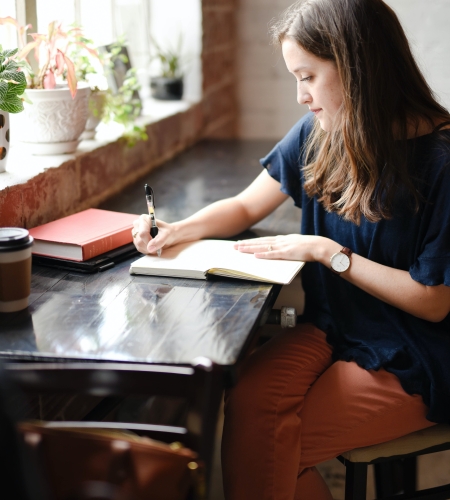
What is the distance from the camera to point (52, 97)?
5.71 feet

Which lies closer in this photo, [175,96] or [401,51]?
[401,51]

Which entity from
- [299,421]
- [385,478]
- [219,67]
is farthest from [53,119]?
[219,67]

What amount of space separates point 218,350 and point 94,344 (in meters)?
0.21

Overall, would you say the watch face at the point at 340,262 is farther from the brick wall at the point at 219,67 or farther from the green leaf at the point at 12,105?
the brick wall at the point at 219,67

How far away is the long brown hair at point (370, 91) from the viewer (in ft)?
4.43

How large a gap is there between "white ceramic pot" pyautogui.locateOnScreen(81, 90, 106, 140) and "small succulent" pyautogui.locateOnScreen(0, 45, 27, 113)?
2.01 ft

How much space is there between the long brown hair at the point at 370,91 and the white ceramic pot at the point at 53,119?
2.11 feet

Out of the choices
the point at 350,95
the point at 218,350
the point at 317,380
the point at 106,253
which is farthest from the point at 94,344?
the point at 350,95

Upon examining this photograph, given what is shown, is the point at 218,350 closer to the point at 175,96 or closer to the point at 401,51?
the point at 401,51

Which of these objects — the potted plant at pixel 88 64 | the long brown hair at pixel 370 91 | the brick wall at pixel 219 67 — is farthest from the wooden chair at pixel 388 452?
the brick wall at pixel 219 67

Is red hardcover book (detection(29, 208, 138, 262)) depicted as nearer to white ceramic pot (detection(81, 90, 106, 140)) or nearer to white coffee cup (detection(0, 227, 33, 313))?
white coffee cup (detection(0, 227, 33, 313))

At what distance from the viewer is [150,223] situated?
1.50m

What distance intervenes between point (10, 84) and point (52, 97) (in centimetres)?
32

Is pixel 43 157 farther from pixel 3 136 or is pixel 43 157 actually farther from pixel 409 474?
pixel 409 474
